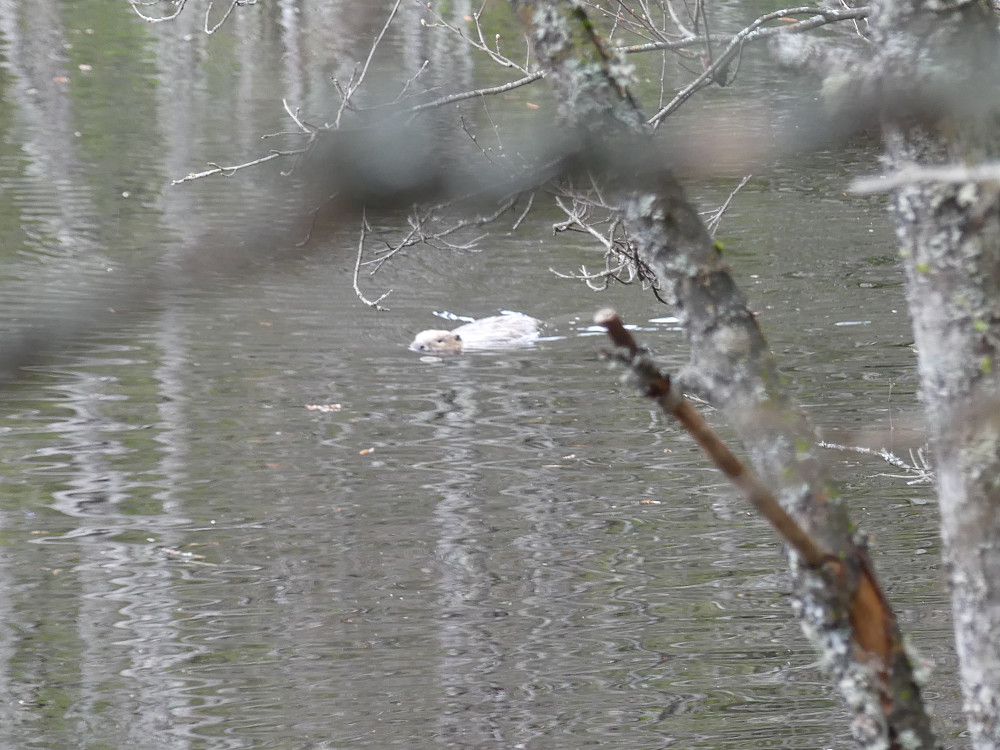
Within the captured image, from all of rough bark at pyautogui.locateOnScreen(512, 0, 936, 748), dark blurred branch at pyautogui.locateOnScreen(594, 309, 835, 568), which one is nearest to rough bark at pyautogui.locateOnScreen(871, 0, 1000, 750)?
rough bark at pyautogui.locateOnScreen(512, 0, 936, 748)

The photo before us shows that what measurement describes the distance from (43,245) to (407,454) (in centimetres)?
537

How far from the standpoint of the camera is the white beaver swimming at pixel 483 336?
1023 centimetres

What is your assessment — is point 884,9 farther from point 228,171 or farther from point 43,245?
point 43,245

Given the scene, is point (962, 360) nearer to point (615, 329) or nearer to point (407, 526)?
point (615, 329)

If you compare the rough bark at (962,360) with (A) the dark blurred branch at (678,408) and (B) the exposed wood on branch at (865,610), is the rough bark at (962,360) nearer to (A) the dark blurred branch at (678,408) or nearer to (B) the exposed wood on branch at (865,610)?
(B) the exposed wood on branch at (865,610)

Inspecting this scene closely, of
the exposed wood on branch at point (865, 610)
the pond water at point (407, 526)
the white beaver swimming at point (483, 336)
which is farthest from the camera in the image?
the white beaver swimming at point (483, 336)

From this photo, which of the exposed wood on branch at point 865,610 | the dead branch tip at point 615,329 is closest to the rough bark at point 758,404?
the exposed wood on branch at point 865,610

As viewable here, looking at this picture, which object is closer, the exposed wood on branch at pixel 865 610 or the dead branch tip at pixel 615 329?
the dead branch tip at pixel 615 329

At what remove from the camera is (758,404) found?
1.91 metres

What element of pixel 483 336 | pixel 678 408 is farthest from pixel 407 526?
pixel 678 408

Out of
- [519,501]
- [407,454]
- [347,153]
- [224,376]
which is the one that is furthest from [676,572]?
[347,153]

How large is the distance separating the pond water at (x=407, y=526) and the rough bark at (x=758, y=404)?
18 cm

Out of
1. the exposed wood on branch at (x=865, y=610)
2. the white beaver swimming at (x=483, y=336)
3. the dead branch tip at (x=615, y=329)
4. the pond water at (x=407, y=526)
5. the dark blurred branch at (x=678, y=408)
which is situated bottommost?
the pond water at (x=407, y=526)

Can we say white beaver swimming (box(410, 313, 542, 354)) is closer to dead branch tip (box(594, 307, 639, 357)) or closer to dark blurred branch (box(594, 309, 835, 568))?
dark blurred branch (box(594, 309, 835, 568))
